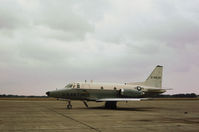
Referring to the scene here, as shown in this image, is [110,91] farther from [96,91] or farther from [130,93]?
[130,93]

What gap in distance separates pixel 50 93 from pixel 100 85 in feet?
22.1

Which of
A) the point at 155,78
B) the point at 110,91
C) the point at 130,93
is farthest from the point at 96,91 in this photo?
the point at 155,78

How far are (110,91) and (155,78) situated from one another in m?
8.32

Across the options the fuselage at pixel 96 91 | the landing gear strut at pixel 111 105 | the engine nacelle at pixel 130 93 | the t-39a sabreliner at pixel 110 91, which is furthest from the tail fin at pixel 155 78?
the landing gear strut at pixel 111 105

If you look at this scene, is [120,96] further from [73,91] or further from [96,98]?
[73,91]

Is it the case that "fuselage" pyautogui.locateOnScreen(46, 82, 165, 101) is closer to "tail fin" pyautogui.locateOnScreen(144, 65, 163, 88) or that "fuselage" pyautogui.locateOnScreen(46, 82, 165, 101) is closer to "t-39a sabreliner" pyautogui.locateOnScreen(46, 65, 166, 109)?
"t-39a sabreliner" pyautogui.locateOnScreen(46, 65, 166, 109)

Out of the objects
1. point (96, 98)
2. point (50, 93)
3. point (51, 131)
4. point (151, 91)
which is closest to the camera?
point (51, 131)

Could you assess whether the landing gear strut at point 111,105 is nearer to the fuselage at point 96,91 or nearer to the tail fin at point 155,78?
the fuselage at point 96,91

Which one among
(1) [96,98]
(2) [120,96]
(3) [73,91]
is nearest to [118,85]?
(2) [120,96]

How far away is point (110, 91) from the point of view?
33.8 meters

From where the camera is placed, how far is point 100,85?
33.4 metres

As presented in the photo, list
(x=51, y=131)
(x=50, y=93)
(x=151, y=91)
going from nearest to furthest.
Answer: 1. (x=51, y=131)
2. (x=50, y=93)
3. (x=151, y=91)

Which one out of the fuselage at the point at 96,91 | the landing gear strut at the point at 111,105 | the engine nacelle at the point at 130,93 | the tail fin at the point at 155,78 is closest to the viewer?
the fuselage at the point at 96,91

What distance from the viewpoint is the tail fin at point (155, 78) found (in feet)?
124
